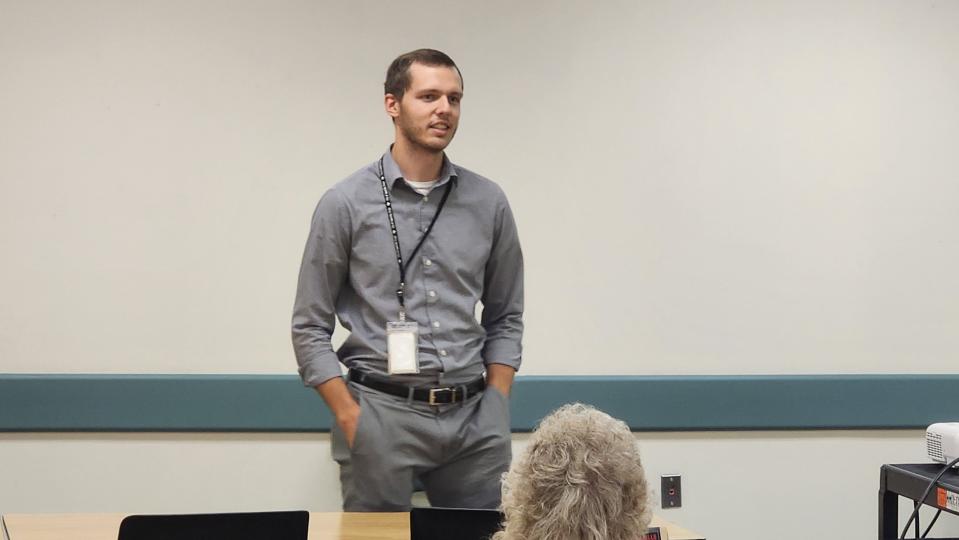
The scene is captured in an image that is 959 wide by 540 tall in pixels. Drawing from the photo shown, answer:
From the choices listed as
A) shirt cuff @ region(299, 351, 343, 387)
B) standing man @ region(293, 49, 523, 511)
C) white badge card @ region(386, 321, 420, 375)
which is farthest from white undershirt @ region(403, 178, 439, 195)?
shirt cuff @ region(299, 351, 343, 387)

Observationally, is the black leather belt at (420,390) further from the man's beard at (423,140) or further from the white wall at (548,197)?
the white wall at (548,197)

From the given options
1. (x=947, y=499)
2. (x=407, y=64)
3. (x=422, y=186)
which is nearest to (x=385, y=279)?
(x=422, y=186)

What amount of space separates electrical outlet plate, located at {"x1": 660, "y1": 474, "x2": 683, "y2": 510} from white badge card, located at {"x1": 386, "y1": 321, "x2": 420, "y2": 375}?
1618 mm

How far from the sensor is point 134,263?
3.52m

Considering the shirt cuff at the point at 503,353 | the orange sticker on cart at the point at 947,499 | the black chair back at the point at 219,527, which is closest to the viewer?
the black chair back at the point at 219,527

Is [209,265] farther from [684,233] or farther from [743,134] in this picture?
[743,134]

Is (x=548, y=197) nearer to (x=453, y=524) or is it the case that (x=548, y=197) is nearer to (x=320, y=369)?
(x=320, y=369)

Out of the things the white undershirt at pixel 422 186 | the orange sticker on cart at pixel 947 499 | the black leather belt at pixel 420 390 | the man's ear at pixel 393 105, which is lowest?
the orange sticker on cart at pixel 947 499

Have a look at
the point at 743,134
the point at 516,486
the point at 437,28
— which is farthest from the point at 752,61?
the point at 516,486

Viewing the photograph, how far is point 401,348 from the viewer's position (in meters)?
2.48

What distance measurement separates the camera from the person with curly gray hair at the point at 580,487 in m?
1.30

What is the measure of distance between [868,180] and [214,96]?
2.47 meters

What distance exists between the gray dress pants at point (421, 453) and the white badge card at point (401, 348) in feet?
0.31

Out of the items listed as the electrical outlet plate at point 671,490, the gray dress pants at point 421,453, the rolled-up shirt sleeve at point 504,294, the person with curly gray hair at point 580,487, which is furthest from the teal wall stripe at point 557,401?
the person with curly gray hair at point 580,487
